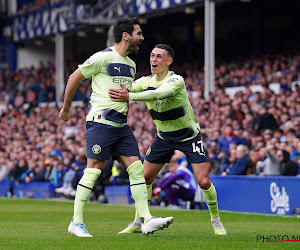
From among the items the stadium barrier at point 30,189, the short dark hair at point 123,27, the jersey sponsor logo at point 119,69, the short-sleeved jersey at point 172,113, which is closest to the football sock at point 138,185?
the short-sleeved jersey at point 172,113

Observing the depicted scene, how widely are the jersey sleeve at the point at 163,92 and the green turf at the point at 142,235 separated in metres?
1.61

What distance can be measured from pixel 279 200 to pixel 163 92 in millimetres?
6176

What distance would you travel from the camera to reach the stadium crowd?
1675cm

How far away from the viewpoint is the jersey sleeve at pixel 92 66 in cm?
867

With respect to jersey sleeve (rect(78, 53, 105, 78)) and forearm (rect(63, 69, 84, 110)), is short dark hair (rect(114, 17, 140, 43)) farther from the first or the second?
forearm (rect(63, 69, 84, 110))

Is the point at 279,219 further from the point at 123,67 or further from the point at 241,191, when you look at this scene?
the point at 123,67

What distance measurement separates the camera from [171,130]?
375 inches

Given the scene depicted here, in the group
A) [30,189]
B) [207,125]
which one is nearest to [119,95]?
[207,125]

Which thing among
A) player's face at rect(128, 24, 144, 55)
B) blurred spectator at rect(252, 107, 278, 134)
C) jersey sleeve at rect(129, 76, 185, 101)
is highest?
player's face at rect(128, 24, 144, 55)

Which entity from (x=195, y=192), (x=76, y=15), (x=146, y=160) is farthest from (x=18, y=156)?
Answer: (x=146, y=160)

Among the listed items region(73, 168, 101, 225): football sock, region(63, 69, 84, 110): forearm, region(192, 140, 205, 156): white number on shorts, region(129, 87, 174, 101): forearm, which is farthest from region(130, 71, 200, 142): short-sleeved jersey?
region(73, 168, 101, 225): football sock

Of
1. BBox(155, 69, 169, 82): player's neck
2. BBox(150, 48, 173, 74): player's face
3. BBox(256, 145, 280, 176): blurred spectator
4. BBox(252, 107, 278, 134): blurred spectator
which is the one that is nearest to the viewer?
BBox(150, 48, 173, 74): player's face

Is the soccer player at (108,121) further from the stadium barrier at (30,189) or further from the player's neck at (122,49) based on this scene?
the stadium barrier at (30,189)

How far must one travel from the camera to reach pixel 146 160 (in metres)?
9.74
